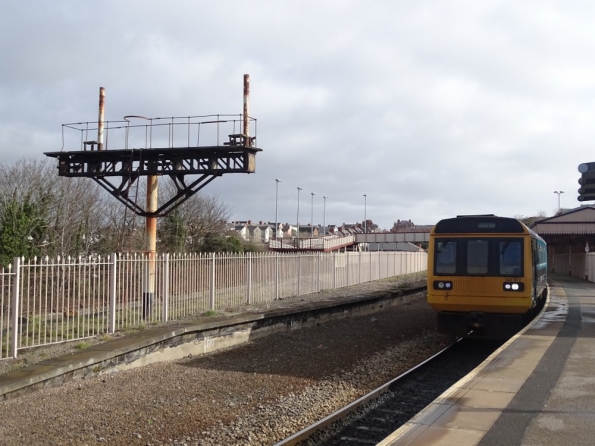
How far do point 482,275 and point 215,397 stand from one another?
7.06 m

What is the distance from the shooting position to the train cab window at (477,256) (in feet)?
42.1

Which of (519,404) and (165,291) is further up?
(165,291)

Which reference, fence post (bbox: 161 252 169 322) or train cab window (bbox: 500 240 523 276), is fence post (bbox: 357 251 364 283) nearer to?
train cab window (bbox: 500 240 523 276)

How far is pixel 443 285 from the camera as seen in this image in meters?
13.1

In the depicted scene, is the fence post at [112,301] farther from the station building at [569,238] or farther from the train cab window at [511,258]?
the station building at [569,238]

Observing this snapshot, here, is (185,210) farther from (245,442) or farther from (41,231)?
(245,442)

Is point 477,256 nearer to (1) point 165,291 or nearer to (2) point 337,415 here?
(2) point 337,415

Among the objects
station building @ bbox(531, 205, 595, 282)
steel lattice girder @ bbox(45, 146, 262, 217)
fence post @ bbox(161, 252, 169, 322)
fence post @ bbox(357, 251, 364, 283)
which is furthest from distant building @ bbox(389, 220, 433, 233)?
fence post @ bbox(161, 252, 169, 322)

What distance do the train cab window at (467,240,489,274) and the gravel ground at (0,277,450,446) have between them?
2.11 m

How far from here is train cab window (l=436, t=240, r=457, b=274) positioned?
1313cm

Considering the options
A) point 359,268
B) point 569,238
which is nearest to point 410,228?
point 569,238

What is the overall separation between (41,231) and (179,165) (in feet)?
25.4

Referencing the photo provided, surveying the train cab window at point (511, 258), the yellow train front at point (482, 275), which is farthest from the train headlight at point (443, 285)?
the train cab window at point (511, 258)

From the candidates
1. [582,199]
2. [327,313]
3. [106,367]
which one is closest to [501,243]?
[582,199]
